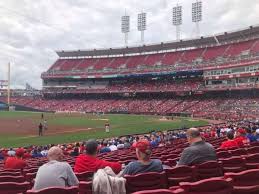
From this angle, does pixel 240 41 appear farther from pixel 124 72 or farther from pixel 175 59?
pixel 124 72

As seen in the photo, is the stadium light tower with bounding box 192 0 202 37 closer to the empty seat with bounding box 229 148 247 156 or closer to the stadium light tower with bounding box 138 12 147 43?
the stadium light tower with bounding box 138 12 147 43

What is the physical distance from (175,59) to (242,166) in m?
89.1

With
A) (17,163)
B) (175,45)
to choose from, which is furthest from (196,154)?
(175,45)

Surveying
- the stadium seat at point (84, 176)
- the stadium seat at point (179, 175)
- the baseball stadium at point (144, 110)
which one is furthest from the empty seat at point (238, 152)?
the stadium seat at point (84, 176)

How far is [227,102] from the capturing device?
Result: 71.8m

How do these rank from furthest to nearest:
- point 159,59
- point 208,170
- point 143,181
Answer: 1. point 159,59
2. point 208,170
3. point 143,181

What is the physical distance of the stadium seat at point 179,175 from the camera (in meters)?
6.40

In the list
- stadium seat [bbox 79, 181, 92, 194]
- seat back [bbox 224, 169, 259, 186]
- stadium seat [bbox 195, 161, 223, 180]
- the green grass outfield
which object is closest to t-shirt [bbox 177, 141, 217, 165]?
stadium seat [bbox 195, 161, 223, 180]

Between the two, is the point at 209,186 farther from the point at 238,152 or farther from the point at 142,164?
the point at 238,152

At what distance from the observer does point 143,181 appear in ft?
19.0

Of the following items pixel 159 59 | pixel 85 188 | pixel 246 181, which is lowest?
pixel 85 188

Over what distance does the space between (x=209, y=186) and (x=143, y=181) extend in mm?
1584

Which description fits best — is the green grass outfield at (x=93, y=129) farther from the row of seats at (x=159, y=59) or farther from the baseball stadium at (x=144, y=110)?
the row of seats at (x=159, y=59)

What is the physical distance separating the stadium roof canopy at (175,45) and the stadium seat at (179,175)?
75923 millimetres
